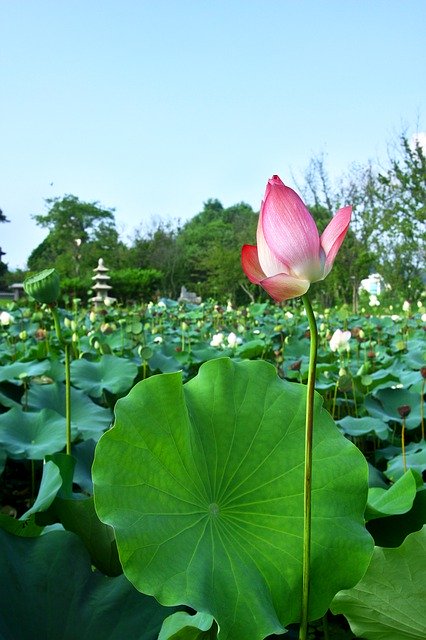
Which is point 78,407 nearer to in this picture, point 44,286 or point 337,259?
point 44,286

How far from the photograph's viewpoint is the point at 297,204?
1.45 feet

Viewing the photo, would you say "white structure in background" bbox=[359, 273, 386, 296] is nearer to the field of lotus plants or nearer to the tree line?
the tree line

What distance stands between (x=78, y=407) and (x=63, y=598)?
97cm

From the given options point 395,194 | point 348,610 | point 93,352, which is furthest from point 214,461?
point 395,194

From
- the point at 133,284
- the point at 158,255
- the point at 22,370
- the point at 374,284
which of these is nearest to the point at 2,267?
the point at 158,255

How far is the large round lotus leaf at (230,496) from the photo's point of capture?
0.46 metres

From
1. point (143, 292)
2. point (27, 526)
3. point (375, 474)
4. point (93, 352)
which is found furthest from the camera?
point (143, 292)

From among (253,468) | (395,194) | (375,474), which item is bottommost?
(375,474)

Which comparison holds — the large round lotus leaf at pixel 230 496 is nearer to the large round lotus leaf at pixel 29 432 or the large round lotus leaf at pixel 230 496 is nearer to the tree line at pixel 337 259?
the large round lotus leaf at pixel 29 432

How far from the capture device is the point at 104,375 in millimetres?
1861

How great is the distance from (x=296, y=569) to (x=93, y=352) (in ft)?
6.45

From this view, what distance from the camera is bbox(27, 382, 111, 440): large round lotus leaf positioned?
1301 mm

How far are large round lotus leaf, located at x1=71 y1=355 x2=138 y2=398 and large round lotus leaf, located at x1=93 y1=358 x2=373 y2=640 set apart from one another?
3.81 ft

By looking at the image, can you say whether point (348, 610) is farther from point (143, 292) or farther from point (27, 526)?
point (143, 292)
